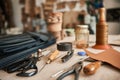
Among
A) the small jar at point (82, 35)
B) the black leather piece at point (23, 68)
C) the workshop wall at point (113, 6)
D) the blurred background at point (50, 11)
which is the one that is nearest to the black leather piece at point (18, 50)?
the black leather piece at point (23, 68)

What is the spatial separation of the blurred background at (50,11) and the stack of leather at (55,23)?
1098 millimetres

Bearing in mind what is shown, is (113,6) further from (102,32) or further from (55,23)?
(102,32)

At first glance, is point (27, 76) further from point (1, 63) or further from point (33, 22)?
point (33, 22)

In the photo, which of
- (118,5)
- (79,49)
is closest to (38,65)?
(79,49)

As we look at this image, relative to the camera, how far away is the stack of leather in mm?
923

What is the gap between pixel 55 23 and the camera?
0.95 m

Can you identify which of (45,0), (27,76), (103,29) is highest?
(45,0)

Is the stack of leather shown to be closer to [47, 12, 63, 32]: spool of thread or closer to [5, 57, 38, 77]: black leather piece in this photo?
[47, 12, 63, 32]: spool of thread

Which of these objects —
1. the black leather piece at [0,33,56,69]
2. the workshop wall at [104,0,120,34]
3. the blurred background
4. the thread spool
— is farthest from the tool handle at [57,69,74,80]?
the workshop wall at [104,0,120,34]

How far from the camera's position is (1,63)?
1.80 feet

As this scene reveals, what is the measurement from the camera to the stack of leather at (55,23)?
3.03ft

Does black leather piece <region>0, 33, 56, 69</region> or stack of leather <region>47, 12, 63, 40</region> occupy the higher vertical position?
stack of leather <region>47, 12, 63, 40</region>

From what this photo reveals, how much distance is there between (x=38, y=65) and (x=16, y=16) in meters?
2.82

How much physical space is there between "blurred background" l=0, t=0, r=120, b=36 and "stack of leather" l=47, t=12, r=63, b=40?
1.10m
